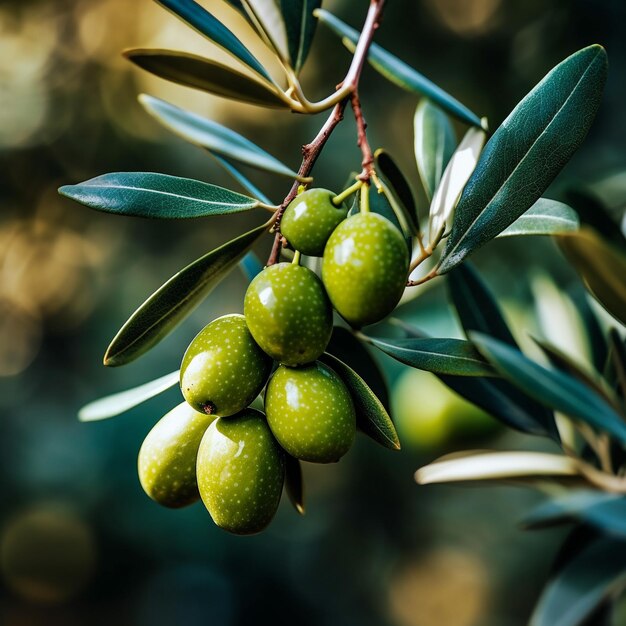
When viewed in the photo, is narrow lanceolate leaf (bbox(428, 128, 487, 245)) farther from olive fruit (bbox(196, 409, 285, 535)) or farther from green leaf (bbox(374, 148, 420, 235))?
olive fruit (bbox(196, 409, 285, 535))

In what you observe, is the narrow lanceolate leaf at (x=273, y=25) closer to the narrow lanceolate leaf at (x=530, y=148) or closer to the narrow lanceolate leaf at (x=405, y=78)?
the narrow lanceolate leaf at (x=405, y=78)

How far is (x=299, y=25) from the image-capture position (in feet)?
2.67

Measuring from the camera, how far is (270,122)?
11.0 ft

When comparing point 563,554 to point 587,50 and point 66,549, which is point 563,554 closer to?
point 587,50

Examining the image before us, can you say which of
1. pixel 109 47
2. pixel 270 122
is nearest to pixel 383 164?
pixel 270 122

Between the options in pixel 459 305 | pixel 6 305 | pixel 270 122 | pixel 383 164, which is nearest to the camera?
pixel 383 164

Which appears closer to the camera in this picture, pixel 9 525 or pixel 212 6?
pixel 212 6

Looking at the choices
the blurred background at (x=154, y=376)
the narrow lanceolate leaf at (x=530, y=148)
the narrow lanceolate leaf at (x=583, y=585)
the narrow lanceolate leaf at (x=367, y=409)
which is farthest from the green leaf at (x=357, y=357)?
the blurred background at (x=154, y=376)

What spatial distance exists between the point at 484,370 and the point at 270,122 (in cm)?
291

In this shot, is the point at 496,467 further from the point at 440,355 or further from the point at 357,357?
→ the point at 357,357

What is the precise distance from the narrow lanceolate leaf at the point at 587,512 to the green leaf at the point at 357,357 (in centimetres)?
24

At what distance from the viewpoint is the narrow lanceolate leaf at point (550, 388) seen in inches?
19.9

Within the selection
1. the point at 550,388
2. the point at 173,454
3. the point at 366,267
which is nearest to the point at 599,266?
the point at 550,388

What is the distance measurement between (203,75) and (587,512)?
1.92 feet
